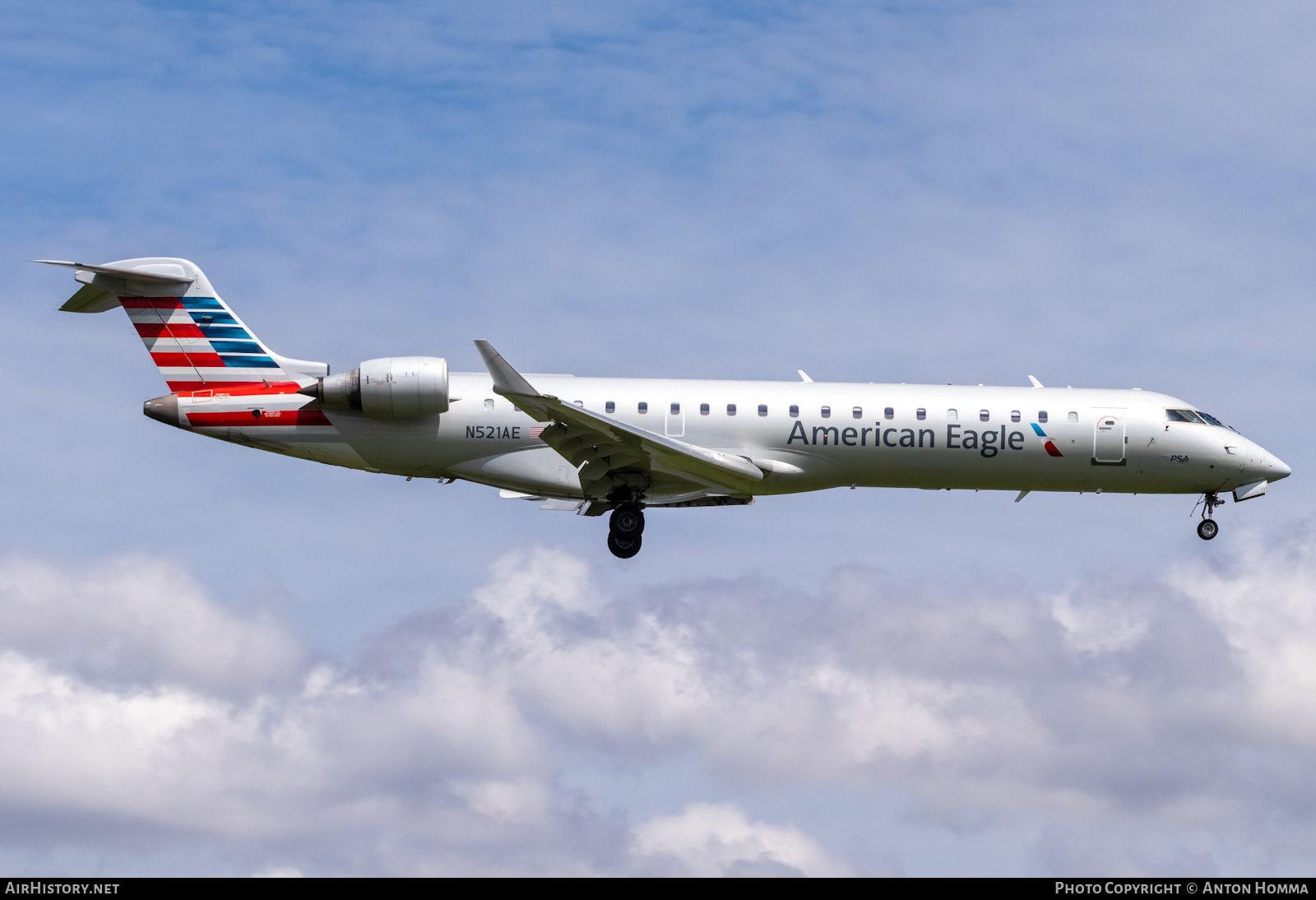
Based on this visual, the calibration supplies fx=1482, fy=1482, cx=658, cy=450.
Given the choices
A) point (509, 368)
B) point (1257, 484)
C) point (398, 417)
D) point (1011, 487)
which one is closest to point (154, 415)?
point (398, 417)

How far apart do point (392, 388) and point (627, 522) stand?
5837mm

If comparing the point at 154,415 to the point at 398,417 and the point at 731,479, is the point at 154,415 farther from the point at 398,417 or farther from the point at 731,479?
the point at 731,479

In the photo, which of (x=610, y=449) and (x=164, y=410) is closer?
(x=610, y=449)

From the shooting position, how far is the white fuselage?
106 ft

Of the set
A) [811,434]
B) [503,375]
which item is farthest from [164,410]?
[811,434]

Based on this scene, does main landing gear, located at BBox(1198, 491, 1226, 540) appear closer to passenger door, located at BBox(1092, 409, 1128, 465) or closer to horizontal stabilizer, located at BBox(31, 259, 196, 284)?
passenger door, located at BBox(1092, 409, 1128, 465)

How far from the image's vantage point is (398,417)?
3197 centimetres

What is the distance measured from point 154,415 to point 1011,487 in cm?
1939

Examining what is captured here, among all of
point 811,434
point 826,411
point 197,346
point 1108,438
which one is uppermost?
point 197,346

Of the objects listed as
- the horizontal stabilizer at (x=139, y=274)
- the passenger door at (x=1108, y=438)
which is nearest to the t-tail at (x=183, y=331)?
the horizontal stabilizer at (x=139, y=274)

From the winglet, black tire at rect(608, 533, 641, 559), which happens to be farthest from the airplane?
the winglet

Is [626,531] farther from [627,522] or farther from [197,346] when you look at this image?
[197,346]

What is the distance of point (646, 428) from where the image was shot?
32625mm

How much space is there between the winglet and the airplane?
70.8 inches
